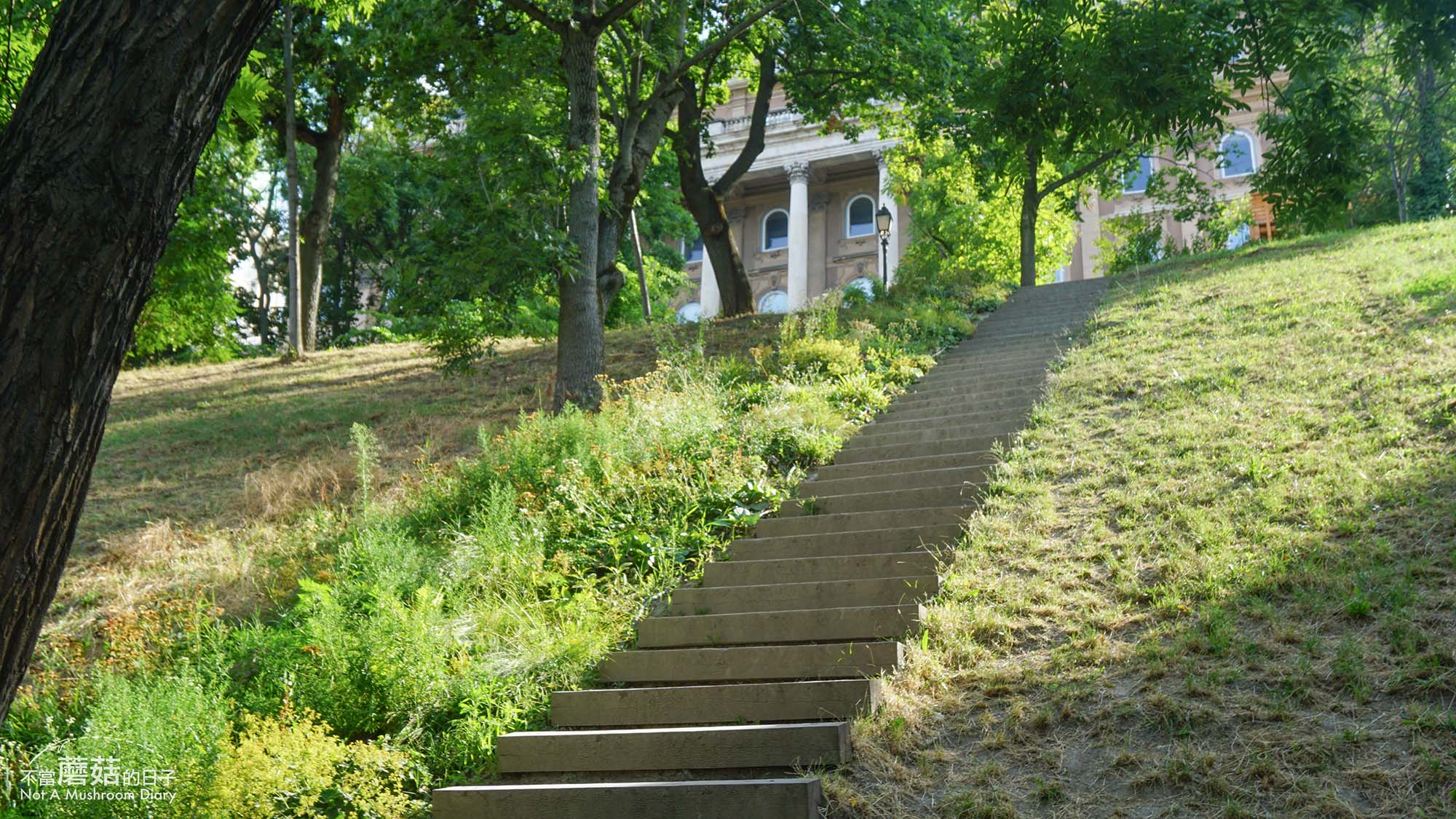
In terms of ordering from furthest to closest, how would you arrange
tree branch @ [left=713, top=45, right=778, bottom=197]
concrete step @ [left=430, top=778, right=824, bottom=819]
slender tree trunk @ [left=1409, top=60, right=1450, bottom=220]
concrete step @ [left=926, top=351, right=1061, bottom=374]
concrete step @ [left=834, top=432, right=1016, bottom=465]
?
1. slender tree trunk @ [left=1409, top=60, right=1450, bottom=220]
2. tree branch @ [left=713, top=45, right=778, bottom=197]
3. concrete step @ [left=926, top=351, right=1061, bottom=374]
4. concrete step @ [left=834, top=432, right=1016, bottom=465]
5. concrete step @ [left=430, top=778, right=824, bottom=819]

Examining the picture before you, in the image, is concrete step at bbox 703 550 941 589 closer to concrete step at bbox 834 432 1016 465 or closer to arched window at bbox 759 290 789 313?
concrete step at bbox 834 432 1016 465

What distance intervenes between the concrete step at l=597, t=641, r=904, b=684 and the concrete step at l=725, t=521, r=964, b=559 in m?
1.34

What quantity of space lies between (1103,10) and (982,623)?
364 cm

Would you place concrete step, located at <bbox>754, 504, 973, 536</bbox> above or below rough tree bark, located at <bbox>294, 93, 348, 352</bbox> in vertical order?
below

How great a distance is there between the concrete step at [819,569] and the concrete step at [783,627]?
71cm

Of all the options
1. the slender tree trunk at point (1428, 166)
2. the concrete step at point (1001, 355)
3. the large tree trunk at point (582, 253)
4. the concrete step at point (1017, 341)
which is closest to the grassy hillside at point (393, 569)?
the concrete step at point (1001, 355)

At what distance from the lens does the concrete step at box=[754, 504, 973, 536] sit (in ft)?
27.6

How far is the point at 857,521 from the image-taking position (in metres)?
8.65

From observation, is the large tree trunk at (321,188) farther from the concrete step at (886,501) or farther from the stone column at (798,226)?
the stone column at (798,226)

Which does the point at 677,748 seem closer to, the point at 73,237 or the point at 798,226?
the point at 73,237

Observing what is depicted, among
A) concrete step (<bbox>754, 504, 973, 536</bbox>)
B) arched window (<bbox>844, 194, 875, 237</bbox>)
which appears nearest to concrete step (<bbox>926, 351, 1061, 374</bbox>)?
concrete step (<bbox>754, 504, 973, 536</bbox>)

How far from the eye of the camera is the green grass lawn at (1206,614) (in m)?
4.92

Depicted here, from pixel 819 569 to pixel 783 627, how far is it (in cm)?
96

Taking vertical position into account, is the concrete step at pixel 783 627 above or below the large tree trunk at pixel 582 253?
below
